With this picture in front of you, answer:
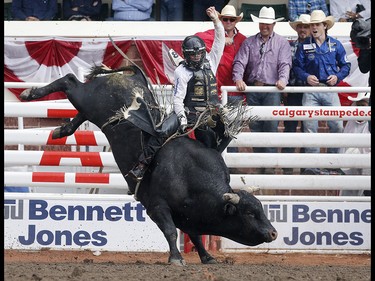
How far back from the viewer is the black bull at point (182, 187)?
29.2ft

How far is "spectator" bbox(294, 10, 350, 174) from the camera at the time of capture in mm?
11453

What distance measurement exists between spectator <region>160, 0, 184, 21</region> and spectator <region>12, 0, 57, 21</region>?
1.48 metres

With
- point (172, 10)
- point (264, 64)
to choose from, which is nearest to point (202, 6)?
point (172, 10)

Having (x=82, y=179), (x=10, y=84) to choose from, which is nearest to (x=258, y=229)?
(x=82, y=179)

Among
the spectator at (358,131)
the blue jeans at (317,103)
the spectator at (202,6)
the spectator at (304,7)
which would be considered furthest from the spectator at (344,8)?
the blue jeans at (317,103)

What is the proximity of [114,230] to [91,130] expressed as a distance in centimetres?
126

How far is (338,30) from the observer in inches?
514

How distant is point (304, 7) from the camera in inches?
529

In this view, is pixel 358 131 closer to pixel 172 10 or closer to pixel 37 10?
pixel 172 10

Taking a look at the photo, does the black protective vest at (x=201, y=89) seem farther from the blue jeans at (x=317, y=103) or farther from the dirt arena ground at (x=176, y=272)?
the blue jeans at (x=317, y=103)

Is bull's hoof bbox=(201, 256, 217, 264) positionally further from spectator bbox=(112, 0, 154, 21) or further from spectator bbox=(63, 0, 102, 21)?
spectator bbox=(63, 0, 102, 21)

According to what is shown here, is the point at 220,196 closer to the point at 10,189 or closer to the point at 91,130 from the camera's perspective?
the point at 91,130

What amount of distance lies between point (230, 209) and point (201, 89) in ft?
3.95

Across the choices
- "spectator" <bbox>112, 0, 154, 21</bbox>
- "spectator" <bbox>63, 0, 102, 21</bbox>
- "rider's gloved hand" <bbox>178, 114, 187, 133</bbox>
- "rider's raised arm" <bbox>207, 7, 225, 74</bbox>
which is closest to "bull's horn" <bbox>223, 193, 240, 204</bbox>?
"rider's gloved hand" <bbox>178, 114, 187, 133</bbox>
